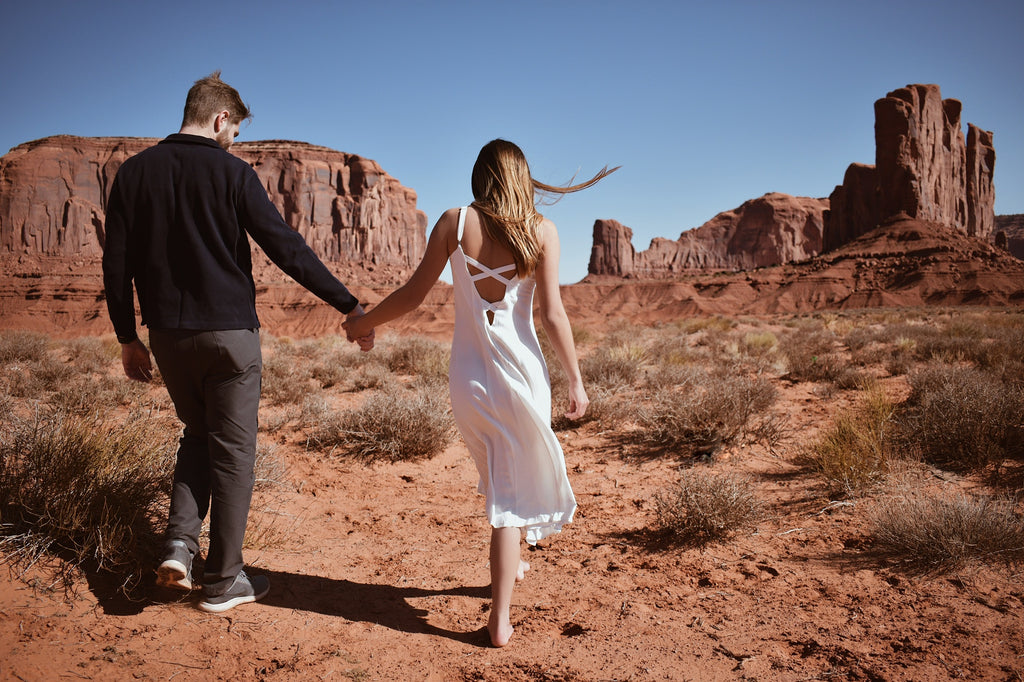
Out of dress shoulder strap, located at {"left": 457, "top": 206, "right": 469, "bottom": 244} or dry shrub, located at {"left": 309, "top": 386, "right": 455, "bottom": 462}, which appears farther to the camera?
dry shrub, located at {"left": 309, "top": 386, "right": 455, "bottom": 462}

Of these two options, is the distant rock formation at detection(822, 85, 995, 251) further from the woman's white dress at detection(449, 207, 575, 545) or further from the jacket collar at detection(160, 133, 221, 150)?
the jacket collar at detection(160, 133, 221, 150)

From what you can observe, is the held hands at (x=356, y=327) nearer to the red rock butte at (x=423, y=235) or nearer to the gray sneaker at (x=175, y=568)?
the gray sneaker at (x=175, y=568)

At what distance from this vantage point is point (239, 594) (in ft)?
7.68

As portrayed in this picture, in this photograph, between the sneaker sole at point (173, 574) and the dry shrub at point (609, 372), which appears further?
the dry shrub at point (609, 372)

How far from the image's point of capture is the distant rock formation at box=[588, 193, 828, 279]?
10044cm

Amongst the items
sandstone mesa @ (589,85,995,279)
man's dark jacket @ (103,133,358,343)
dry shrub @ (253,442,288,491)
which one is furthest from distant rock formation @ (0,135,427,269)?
man's dark jacket @ (103,133,358,343)

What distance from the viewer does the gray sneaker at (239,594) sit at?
2.24m

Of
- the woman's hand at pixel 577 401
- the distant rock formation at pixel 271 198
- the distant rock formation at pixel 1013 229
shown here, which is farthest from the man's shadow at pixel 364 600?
the distant rock formation at pixel 1013 229

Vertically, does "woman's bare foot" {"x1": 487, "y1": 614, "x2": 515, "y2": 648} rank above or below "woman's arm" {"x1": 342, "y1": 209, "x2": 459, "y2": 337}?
below

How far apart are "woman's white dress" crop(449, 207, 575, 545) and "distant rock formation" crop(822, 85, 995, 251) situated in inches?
2630

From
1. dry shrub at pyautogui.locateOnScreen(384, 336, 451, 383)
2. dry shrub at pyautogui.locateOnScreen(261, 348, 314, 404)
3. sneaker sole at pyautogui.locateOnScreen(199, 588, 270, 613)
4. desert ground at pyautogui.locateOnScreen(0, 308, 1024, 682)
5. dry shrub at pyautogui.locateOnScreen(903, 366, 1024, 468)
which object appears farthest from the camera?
dry shrub at pyautogui.locateOnScreen(384, 336, 451, 383)

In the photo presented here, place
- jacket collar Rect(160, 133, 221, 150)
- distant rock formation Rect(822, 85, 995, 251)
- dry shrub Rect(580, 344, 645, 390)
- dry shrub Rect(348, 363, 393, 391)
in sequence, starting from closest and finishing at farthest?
jacket collar Rect(160, 133, 221, 150) < dry shrub Rect(580, 344, 645, 390) < dry shrub Rect(348, 363, 393, 391) < distant rock formation Rect(822, 85, 995, 251)

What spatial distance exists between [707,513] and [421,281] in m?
2.16

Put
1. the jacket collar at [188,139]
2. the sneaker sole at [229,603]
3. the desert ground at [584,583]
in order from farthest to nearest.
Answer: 1. the sneaker sole at [229,603]
2. the jacket collar at [188,139]
3. the desert ground at [584,583]
